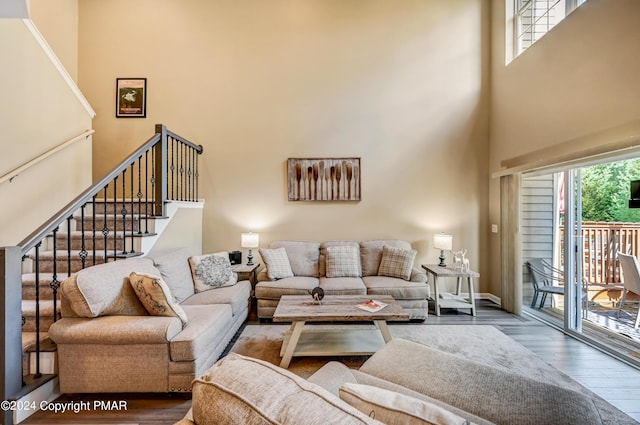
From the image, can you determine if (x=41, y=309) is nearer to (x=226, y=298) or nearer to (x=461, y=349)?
(x=226, y=298)

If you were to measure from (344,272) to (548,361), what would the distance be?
228cm

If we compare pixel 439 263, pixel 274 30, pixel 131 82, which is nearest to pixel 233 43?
pixel 274 30

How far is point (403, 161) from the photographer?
451 centimetres

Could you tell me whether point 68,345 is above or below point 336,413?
below

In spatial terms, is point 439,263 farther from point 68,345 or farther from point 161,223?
point 68,345

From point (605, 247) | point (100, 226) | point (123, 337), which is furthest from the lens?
point (100, 226)

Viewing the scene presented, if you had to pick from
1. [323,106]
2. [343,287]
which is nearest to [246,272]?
[343,287]

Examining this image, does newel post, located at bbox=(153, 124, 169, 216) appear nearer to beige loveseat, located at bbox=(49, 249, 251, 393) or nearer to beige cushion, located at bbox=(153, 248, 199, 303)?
beige cushion, located at bbox=(153, 248, 199, 303)

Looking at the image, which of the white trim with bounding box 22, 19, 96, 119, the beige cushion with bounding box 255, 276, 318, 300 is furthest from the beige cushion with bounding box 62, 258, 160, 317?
the white trim with bounding box 22, 19, 96, 119

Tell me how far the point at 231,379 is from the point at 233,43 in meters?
4.95

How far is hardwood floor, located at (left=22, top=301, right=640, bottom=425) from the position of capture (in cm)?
193

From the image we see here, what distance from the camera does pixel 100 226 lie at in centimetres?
349

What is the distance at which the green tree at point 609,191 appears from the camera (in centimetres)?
272

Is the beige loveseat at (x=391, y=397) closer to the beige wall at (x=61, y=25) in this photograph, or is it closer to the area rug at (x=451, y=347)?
the area rug at (x=451, y=347)
